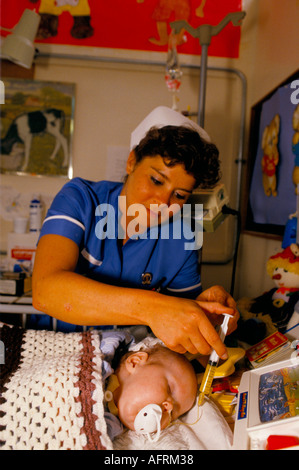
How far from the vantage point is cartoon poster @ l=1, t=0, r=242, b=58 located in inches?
76.5

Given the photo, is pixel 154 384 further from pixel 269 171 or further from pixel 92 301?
pixel 269 171

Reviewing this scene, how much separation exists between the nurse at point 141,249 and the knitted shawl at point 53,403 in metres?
0.11

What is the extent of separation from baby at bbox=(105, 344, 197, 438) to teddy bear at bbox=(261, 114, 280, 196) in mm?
1021

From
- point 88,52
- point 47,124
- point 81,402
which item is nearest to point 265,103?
point 88,52

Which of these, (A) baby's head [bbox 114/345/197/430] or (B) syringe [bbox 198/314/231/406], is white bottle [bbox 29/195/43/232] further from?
(B) syringe [bbox 198/314/231/406]

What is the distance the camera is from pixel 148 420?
680 millimetres

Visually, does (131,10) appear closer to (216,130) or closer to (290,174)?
(216,130)

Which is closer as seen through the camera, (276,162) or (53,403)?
(53,403)

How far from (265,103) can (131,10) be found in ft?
3.26

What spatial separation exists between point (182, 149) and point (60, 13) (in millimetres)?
1553

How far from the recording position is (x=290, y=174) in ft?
4.48

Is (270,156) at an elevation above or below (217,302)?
above

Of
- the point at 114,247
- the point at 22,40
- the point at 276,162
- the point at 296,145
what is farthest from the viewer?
the point at 22,40

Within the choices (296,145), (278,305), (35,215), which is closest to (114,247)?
(278,305)
